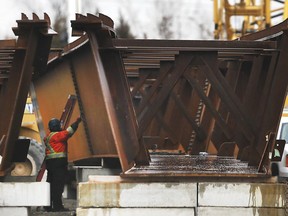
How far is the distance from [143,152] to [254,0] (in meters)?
40.7

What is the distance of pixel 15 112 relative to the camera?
41.7 ft

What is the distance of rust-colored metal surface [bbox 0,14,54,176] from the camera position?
40.9ft

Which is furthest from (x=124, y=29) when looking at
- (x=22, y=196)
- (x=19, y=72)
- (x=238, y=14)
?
(x=22, y=196)

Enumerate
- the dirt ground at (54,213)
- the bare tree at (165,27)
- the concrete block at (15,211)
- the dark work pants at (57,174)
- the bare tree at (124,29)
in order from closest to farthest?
the concrete block at (15,211) → the dirt ground at (54,213) → the dark work pants at (57,174) → the bare tree at (124,29) → the bare tree at (165,27)

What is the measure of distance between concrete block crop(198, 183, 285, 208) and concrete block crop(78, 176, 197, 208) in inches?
6.0

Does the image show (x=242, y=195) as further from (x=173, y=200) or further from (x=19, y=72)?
(x=19, y=72)

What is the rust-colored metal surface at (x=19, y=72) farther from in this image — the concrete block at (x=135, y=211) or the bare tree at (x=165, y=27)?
the bare tree at (x=165, y=27)

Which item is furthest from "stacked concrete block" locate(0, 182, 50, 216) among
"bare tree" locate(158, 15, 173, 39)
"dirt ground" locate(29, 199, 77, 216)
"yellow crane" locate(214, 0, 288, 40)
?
"bare tree" locate(158, 15, 173, 39)

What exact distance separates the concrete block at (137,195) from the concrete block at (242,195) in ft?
0.50

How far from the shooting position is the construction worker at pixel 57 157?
56.1ft

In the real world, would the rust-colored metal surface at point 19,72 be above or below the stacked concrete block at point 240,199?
above

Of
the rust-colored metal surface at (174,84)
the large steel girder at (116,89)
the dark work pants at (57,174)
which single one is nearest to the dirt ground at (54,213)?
the dark work pants at (57,174)

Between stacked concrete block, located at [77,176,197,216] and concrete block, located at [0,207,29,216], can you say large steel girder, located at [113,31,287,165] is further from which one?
concrete block, located at [0,207,29,216]

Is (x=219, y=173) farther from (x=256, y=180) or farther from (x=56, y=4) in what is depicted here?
(x=56, y=4)
